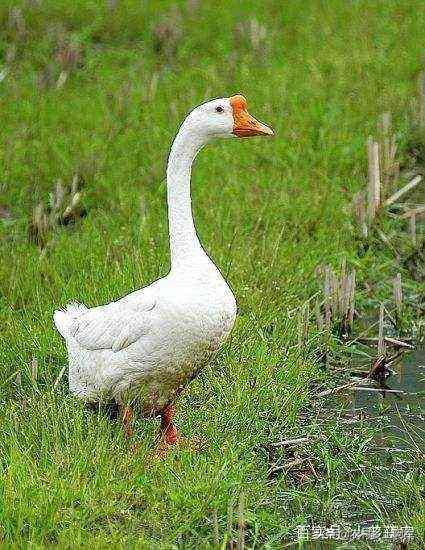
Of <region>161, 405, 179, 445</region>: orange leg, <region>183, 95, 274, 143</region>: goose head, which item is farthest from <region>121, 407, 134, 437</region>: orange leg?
<region>183, 95, 274, 143</region>: goose head

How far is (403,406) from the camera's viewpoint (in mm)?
7516

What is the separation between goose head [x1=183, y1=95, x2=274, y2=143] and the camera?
6457 mm

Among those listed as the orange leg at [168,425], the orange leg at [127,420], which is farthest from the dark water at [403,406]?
the orange leg at [127,420]

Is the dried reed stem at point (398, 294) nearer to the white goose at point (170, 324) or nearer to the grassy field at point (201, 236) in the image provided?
the grassy field at point (201, 236)

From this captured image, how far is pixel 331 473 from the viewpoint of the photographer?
6.44 meters

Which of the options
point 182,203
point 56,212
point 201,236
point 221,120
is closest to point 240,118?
point 221,120

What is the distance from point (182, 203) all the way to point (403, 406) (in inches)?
76.4

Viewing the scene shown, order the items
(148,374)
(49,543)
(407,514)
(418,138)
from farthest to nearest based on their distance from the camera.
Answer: (418,138)
(148,374)
(407,514)
(49,543)

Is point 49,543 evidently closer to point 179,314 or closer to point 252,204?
point 179,314

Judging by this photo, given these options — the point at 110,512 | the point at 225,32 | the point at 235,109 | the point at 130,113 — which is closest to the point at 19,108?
the point at 130,113

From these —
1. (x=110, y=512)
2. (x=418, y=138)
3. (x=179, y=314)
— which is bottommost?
(x=418, y=138)

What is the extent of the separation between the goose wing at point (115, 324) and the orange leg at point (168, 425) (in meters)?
0.44

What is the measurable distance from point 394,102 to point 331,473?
19.9 ft

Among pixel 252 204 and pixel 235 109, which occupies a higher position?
pixel 235 109
